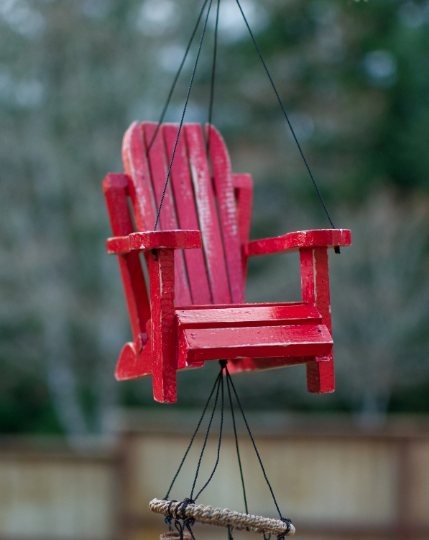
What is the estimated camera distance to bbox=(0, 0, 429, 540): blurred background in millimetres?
8359

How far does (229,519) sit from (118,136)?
7743mm

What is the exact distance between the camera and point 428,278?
8383mm

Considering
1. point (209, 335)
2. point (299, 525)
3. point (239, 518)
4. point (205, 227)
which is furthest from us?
point (299, 525)

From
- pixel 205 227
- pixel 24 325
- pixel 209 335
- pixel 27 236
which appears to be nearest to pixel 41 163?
pixel 27 236

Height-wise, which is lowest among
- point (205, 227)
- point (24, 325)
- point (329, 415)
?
point (329, 415)

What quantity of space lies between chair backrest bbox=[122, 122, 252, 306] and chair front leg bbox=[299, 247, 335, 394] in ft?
1.31

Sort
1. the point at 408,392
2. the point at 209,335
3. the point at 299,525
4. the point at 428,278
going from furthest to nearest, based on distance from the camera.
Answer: the point at 408,392 → the point at 428,278 → the point at 299,525 → the point at 209,335

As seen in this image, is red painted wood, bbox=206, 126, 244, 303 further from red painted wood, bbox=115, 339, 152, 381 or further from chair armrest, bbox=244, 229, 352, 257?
red painted wood, bbox=115, 339, 152, 381

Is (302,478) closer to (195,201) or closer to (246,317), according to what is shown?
(195,201)

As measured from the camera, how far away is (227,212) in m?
2.32

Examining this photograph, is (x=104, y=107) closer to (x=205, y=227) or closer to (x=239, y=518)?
(x=205, y=227)

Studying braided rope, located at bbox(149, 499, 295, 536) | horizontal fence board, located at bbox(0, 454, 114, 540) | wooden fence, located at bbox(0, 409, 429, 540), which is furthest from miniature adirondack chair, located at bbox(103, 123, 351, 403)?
horizontal fence board, located at bbox(0, 454, 114, 540)

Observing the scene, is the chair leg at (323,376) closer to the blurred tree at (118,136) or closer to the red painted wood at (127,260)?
the red painted wood at (127,260)

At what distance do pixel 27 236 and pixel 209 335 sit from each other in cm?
753
